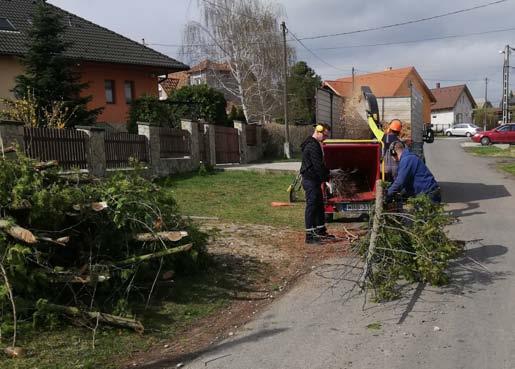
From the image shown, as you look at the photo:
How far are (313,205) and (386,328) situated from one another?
12.4 ft

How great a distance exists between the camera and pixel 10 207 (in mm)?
5480

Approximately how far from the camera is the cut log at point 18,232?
516 cm

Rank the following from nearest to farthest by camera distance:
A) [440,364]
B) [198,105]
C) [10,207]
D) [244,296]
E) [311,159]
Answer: [440,364] → [10,207] → [244,296] → [311,159] → [198,105]

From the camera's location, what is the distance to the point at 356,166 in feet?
40.7

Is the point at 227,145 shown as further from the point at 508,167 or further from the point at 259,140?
the point at 508,167

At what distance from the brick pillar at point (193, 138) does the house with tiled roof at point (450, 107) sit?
67653 millimetres

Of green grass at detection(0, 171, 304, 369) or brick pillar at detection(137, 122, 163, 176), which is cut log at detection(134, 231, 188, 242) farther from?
brick pillar at detection(137, 122, 163, 176)

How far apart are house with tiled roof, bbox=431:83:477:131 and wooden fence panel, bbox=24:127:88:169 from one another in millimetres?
74747

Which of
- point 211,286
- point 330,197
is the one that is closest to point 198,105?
point 330,197

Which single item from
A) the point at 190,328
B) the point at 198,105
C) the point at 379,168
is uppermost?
the point at 198,105

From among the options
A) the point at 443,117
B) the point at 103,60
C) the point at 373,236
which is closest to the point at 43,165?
the point at 373,236

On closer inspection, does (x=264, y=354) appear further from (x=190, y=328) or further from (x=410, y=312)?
(x=410, y=312)

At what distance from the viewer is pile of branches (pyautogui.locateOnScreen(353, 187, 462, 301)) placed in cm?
632

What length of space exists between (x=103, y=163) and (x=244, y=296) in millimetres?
10512
